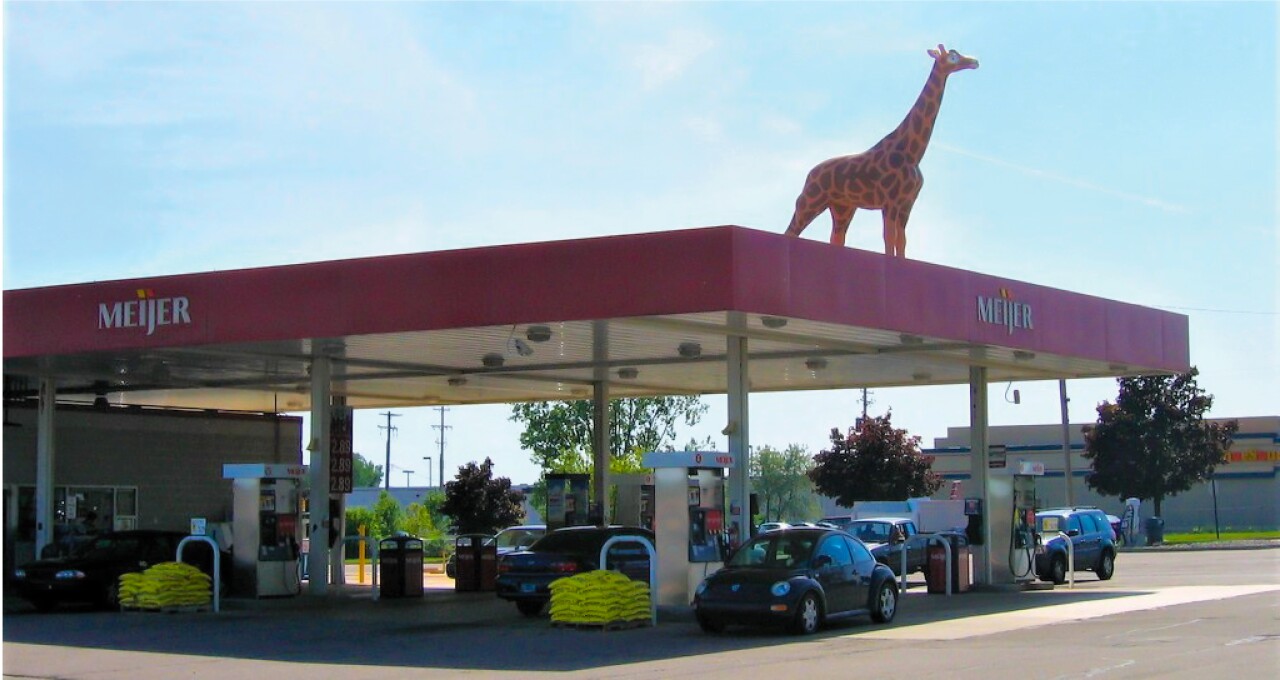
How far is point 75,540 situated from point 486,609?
8.17 meters

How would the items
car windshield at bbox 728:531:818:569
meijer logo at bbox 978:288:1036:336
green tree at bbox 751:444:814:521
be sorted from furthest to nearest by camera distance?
green tree at bbox 751:444:814:521 → meijer logo at bbox 978:288:1036:336 → car windshield at bbox 728:531:818:569

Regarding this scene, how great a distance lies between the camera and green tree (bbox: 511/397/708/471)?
70.4 m

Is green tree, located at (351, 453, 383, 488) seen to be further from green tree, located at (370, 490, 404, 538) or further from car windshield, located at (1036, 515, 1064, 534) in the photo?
car windshield, located at (1036, 515, 1064, 534)

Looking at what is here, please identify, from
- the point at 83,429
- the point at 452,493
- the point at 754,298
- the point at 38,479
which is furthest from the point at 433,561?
the point at 754,298

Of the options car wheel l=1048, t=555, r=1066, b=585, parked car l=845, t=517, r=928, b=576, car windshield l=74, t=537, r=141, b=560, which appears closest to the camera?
car windshield l=74, t=537, r=141, b=560

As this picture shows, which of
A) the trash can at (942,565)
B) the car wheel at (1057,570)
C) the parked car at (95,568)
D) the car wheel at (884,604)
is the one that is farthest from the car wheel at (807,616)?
the car wheel at (1057,570)

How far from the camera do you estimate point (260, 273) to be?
71.2 ft

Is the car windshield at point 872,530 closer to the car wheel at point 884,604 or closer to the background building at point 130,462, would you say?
the car wheel at point 884,604

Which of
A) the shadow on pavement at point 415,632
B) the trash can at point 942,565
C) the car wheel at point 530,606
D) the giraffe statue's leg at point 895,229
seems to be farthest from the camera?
the trash can at point 942,565

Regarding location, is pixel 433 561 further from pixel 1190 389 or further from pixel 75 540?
pixel 1190 389

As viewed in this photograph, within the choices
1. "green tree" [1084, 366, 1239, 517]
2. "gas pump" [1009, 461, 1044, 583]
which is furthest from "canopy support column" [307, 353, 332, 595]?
"green tree" [1084, 366, 1239, 517]

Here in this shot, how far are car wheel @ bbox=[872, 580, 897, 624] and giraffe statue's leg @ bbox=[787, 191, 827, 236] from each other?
756cm

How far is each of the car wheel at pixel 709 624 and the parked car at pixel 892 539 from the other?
42.7 feet

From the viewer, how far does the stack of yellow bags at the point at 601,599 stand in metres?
19.0
